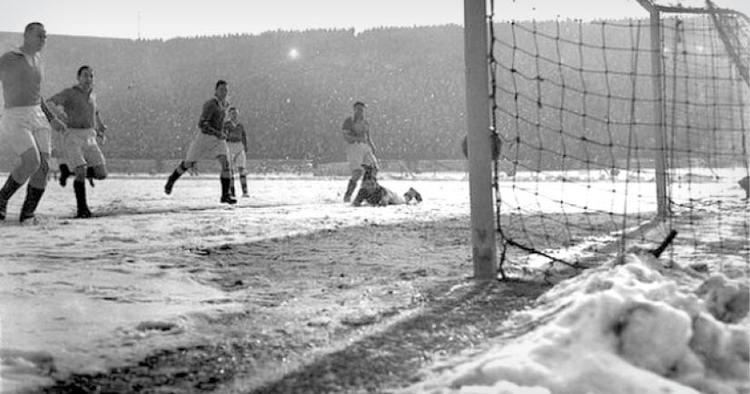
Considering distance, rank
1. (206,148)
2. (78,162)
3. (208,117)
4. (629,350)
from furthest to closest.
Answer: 1. (206,148)
2. (208,117)
3. (78,162)
4. (629,350)

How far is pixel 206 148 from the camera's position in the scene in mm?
9406

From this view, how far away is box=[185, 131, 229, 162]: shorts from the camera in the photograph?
368 inches

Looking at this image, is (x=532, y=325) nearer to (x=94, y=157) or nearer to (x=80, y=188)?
(x=80, y=188)

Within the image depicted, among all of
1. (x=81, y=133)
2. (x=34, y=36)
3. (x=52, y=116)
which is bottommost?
(x=81, y=133)

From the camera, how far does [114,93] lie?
46.5 metres

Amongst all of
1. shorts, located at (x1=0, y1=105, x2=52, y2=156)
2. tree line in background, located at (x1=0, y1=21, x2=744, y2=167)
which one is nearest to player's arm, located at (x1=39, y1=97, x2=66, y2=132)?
shorts, located at (x1=0, y1=105, x2=52, y2=156)

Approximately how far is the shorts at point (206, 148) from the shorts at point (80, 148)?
1772mm

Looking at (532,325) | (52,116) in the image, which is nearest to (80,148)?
(52,116)

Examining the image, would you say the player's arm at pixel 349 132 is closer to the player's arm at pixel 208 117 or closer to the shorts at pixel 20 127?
the player's arm at pixel 208 117

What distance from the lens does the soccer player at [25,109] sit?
6023 mm

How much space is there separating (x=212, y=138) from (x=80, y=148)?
2313mm

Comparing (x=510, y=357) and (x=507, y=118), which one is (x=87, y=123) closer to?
(x=510, y=357)

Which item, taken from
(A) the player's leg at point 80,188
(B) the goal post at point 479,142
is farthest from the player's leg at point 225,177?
(B) the goal post at point 479,142

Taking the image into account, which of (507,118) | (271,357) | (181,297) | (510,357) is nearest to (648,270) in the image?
(510,357)
